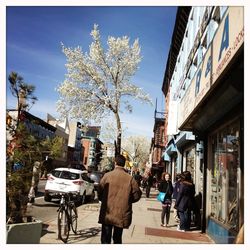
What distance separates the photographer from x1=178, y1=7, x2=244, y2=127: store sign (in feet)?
15.7

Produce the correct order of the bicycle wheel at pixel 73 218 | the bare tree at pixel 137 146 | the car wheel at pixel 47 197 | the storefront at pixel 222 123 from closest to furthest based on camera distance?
the storefront at pixel 222 123 < the bicycle wheel at pixel 73 218 < the car wheel at pixel 47 197 < the bare tree at pixel 137 146

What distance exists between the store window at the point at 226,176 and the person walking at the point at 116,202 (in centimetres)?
243

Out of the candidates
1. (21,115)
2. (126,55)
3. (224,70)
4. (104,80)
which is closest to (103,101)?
(104,80)

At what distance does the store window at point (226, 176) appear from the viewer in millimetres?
7504

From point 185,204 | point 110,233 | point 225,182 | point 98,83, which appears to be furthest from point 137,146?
point 110,233

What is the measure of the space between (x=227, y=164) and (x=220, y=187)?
0.92m

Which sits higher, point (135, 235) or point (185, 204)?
point (185, 204)

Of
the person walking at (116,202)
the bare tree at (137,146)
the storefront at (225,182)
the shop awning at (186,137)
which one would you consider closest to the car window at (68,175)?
the shop awning at (186,137)

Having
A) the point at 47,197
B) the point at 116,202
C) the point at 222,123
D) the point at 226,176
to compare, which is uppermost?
the point at 222,123

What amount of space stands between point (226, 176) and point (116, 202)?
3474mm

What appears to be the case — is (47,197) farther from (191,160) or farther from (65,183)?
(191,160)

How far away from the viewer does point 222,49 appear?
5.57m

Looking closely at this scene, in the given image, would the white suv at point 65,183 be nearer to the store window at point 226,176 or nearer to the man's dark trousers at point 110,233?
the store window at point 226,176

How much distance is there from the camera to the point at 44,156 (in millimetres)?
7098
